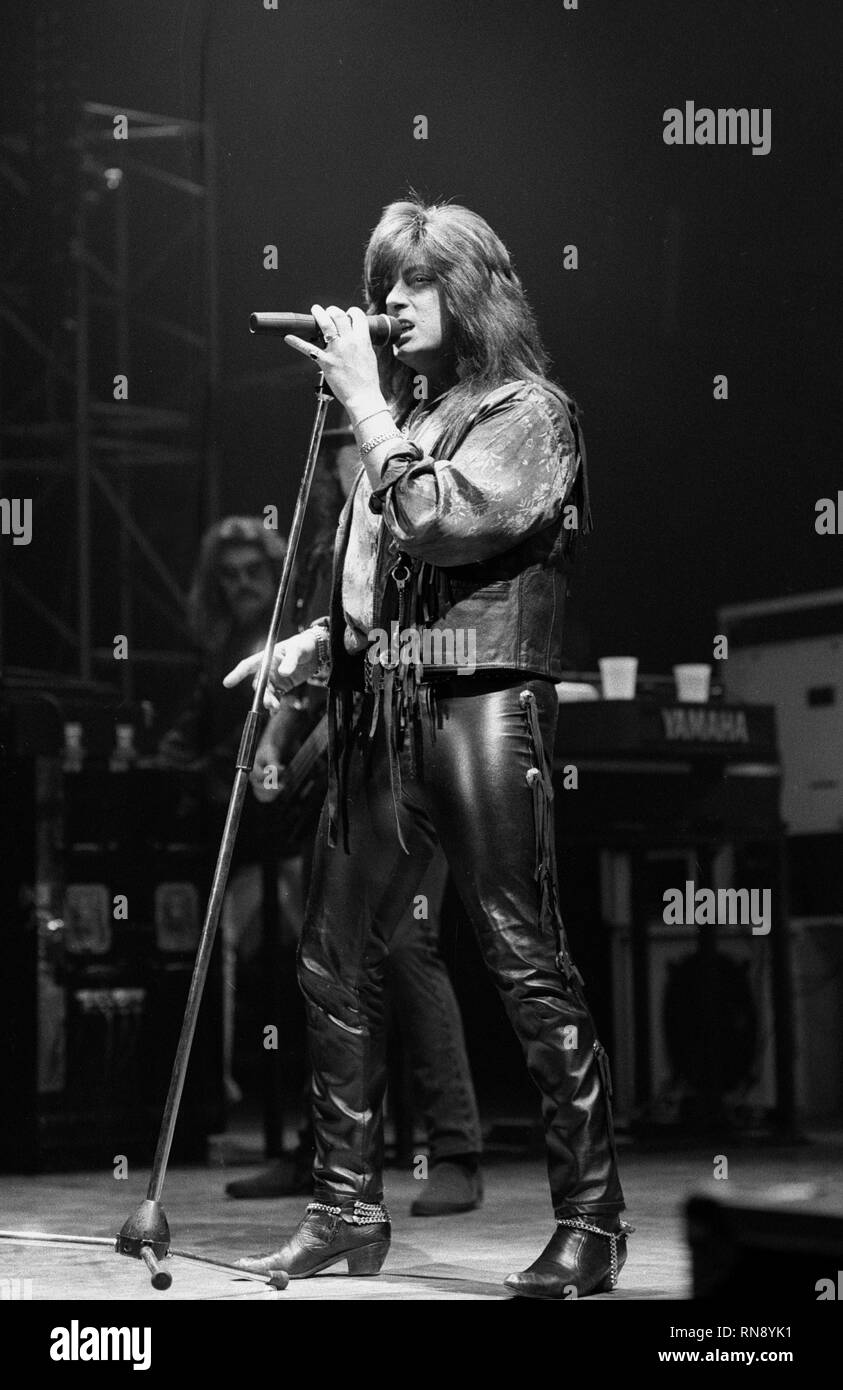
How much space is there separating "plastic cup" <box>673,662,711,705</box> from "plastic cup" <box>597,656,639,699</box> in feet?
0.37

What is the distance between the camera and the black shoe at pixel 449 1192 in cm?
378

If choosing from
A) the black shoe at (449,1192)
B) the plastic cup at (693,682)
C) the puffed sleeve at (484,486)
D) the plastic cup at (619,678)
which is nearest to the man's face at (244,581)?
the plastic cup at (619,678)

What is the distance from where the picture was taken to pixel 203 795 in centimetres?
487

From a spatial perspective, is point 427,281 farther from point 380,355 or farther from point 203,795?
point 203,795

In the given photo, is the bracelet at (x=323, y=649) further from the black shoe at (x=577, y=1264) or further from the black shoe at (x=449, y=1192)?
the black shoe at (x=449, y=1192)

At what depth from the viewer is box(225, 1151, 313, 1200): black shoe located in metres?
4.11

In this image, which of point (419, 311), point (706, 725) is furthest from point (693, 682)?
point (419, 311)

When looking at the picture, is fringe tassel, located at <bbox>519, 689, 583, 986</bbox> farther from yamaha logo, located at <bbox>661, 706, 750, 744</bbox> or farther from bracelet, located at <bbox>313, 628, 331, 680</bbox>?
yamaha logo, located at <bbox>661, 706, 750, 744</bbox>

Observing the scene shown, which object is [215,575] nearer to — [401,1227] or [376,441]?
[401,1227]

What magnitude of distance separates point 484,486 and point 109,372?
2.16 metres

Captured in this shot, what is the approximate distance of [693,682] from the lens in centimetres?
457

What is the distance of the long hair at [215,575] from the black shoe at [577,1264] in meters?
2.28

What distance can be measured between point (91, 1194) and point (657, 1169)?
1.25 meters
